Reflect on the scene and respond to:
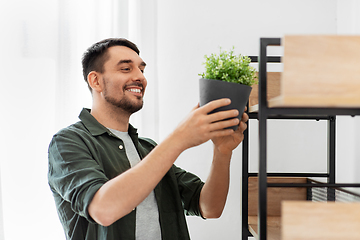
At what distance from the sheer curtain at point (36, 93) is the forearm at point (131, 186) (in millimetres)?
892

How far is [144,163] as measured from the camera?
2.91 feet

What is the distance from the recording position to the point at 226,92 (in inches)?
31.7

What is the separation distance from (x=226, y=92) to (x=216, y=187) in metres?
0.54

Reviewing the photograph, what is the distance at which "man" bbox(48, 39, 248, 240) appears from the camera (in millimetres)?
866

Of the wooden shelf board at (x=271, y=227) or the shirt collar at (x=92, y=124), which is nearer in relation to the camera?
the shirt collar at (x=92, y=124)

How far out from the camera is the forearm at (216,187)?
118cm

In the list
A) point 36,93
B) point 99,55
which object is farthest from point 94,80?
point 36,93

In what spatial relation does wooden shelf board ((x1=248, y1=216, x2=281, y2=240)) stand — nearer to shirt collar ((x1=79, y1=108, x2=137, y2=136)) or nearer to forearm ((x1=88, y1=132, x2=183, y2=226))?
forearm ((x1=88, y1=132, x2=183, y2=226))

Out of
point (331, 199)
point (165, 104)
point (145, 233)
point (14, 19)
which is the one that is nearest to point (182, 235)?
point (145, 233)

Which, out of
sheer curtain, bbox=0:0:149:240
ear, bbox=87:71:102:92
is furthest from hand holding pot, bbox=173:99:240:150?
sheer curtain, bbox=0:0:149:240

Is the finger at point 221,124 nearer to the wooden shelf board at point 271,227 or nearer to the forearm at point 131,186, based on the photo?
the forearm at point 131,186

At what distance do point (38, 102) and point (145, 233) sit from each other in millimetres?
946

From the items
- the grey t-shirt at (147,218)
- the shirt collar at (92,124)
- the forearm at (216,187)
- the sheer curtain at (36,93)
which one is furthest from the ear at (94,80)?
the forearm at (216,187)

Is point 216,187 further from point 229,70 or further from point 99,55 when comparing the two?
point 99,55
